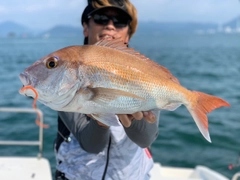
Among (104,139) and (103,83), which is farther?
(104,139)

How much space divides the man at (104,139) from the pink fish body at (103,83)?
0.31 m

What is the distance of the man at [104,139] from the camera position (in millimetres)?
2188

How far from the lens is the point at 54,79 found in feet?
5.48

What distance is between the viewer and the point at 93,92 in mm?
1623

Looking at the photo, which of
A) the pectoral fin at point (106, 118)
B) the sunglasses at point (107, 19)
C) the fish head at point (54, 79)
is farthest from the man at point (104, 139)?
the fish head at point (54, 79)

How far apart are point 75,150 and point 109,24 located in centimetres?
110

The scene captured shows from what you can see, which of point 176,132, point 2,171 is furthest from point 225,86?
point 2,171

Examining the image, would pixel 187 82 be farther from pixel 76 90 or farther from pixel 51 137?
pixel 76 90

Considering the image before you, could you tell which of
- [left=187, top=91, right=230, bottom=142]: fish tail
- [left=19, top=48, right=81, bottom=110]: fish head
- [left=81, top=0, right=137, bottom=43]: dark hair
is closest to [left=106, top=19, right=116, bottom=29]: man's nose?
[left=81, top=0, right=137, bottom=43]: dark hair

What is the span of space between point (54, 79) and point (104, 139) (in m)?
0.74

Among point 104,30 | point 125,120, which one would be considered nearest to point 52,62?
point 125,120

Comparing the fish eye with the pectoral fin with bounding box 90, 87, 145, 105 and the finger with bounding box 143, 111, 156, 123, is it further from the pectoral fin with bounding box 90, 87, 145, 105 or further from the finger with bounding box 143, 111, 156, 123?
the finger with bounding box 143, 111, 156, 123

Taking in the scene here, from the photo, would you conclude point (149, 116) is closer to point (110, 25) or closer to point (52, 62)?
point (52, 62)

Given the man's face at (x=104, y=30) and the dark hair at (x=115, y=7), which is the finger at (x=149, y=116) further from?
the dark hair at (x=115, y=7)
